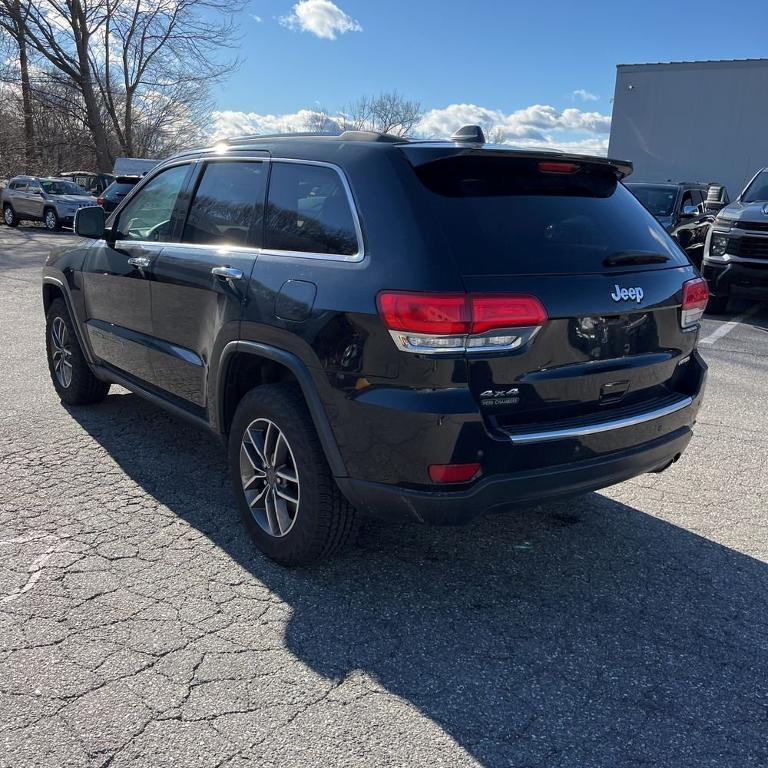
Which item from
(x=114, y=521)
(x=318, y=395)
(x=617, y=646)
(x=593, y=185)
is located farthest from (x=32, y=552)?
(x=593, y=185)

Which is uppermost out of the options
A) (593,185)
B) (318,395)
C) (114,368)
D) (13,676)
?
(593,185)

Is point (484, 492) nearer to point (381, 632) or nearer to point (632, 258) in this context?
point (381, 632)

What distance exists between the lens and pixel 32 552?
133 inches

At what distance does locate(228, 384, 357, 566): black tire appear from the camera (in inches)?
119

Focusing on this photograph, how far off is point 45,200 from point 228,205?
79.3ft

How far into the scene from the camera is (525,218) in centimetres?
294

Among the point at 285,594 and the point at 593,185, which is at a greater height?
the point at 593,185

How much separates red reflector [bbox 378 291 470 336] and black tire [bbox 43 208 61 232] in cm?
2515

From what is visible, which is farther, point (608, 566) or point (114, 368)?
point (114, 368)

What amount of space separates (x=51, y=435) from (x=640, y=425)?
145 inches

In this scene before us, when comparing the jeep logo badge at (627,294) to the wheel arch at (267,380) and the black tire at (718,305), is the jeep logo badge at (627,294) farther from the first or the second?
the black tire at (718,305)

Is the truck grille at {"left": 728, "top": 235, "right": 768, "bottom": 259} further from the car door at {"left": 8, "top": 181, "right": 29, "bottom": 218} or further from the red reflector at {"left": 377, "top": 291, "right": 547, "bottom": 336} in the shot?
the car door at {"left": 8, "top": 181, "right": 29, "bottom": 218}

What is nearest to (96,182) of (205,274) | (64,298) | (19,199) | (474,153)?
(19,199)

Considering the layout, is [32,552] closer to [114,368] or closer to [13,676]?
[13,676]
